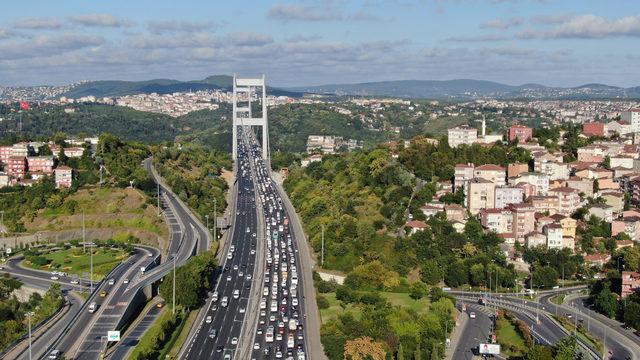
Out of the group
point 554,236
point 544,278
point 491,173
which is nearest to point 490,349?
point 544,278

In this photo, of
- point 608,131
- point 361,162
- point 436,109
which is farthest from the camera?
point 436,109

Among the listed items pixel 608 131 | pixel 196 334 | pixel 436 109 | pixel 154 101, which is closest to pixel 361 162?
pixel 608 131

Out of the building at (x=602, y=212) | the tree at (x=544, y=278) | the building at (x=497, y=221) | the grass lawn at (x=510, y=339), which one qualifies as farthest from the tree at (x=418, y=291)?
the building at (x=602, y=212)

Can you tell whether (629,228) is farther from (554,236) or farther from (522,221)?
(522,221)

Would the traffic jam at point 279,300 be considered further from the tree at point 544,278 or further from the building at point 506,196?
the building at point 506,196

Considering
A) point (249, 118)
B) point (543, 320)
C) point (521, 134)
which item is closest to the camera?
point (543, 320)

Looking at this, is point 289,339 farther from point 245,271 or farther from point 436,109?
point 436,109

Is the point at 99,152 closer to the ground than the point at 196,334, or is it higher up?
higher up
